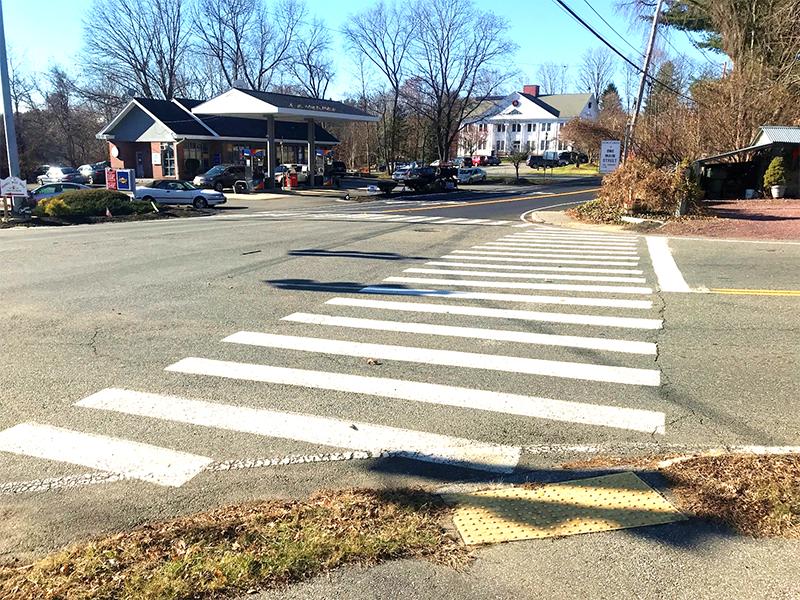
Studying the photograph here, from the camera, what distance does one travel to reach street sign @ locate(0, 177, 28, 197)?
25172 millimetres

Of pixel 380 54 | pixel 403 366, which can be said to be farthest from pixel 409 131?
pixel 403 366

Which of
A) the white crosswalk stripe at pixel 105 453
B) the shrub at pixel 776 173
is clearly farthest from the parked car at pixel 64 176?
the white crosswalk stripe at pixel 105 453

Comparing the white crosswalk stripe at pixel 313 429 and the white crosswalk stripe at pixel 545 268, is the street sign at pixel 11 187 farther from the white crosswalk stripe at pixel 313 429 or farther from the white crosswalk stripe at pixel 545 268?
the white crosswalk stripe at pixel 313 429

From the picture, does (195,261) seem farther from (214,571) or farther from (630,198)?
(630,198)

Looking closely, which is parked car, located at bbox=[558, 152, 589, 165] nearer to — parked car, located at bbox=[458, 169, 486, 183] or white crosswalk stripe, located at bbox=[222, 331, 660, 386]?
→ parked car, located at bbox=[458, 169, 486, 183]

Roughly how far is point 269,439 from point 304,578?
2.04 m

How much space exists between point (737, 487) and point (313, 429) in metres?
3.22

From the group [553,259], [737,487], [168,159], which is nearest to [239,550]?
[737,487]

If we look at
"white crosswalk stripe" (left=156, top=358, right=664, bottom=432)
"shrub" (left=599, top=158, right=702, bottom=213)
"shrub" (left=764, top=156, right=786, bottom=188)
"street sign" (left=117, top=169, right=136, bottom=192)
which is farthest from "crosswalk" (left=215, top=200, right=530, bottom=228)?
"white crosswalk stripe" (left=156, top=358, right=664, bottom=432)

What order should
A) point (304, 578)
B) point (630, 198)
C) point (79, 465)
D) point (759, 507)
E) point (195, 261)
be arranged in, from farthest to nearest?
1. point (630, 198)
2. point (195, 261)
3. point (79, 465)
4. point (759, 507)
5. point (304, 578)

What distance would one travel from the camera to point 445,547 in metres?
3.73

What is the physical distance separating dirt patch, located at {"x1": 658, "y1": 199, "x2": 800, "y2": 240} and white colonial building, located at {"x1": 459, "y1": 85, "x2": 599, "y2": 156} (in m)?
74.5

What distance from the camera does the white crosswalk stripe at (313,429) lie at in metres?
5.12

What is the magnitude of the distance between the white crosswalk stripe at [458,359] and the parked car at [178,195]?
25.2m
